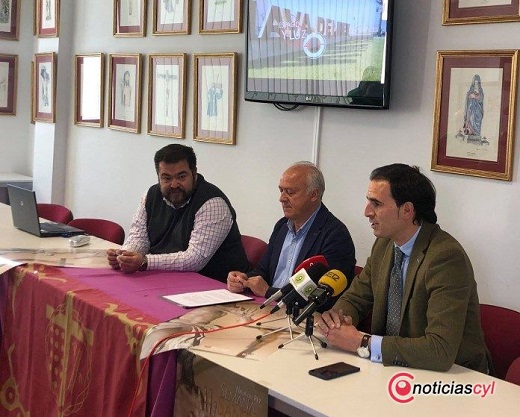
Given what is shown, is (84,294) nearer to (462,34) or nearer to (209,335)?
(209,335)

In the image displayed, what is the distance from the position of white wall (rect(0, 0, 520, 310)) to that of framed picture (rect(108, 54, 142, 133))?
7 cm

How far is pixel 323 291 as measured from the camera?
2.74m

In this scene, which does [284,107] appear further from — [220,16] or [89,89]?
[89,89]

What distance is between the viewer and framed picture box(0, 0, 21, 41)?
7617mm

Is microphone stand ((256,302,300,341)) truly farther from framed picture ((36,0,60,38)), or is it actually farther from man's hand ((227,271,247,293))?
framed picture ((36,0,60,38))

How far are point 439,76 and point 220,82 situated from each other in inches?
71.4

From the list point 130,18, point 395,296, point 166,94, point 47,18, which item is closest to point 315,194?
point 395,296

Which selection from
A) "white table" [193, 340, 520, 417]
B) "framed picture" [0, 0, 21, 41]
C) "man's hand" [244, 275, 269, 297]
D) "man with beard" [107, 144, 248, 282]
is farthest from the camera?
"framed picture" [0, 0, 21, 41]

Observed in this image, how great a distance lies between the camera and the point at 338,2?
166 inches

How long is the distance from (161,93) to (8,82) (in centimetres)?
260

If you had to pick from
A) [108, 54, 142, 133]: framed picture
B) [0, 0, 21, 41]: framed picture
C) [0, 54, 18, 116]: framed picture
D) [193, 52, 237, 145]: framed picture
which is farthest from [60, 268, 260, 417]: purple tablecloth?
[0, 0, 21, 41]: framed picture

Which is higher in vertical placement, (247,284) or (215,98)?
(215,98)

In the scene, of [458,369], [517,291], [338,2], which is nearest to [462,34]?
[338,2]

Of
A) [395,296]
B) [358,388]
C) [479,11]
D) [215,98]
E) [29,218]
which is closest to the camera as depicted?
[358,388]
